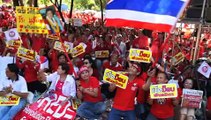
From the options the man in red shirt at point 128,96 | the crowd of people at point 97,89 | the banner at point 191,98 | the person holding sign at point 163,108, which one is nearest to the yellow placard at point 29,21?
the crowd of people at point 97,89

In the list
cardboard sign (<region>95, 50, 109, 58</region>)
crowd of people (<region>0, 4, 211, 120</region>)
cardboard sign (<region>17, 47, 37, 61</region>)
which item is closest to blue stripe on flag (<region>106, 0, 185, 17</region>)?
crowd of people (<region>0, 4, 211, 120</region>)

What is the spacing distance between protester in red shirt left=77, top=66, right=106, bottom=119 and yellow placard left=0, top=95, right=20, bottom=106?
1068 millimetres

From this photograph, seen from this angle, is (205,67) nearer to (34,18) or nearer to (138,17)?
(138,17)

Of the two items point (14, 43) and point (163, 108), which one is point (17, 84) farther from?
point (163, 108)

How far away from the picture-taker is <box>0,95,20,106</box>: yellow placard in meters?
6.29

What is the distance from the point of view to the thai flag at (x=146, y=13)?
5.96 metres

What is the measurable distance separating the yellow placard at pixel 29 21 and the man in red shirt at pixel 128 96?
7.50ft

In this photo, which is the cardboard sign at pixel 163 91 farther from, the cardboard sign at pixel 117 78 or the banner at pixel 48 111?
the banner at pixel 48 111

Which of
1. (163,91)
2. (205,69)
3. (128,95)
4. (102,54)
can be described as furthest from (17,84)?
(102,54)

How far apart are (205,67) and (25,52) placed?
137 inches

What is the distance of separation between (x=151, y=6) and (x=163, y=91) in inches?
57.5

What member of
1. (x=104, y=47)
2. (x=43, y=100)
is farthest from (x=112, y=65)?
(x=43, y=100)

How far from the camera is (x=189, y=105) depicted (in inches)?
247

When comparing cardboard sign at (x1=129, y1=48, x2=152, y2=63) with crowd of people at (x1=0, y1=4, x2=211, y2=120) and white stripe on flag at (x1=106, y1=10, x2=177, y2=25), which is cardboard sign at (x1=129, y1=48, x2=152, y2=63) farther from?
white stripe on flag at (x1=106, y1=10, x2=177, y2=25)
